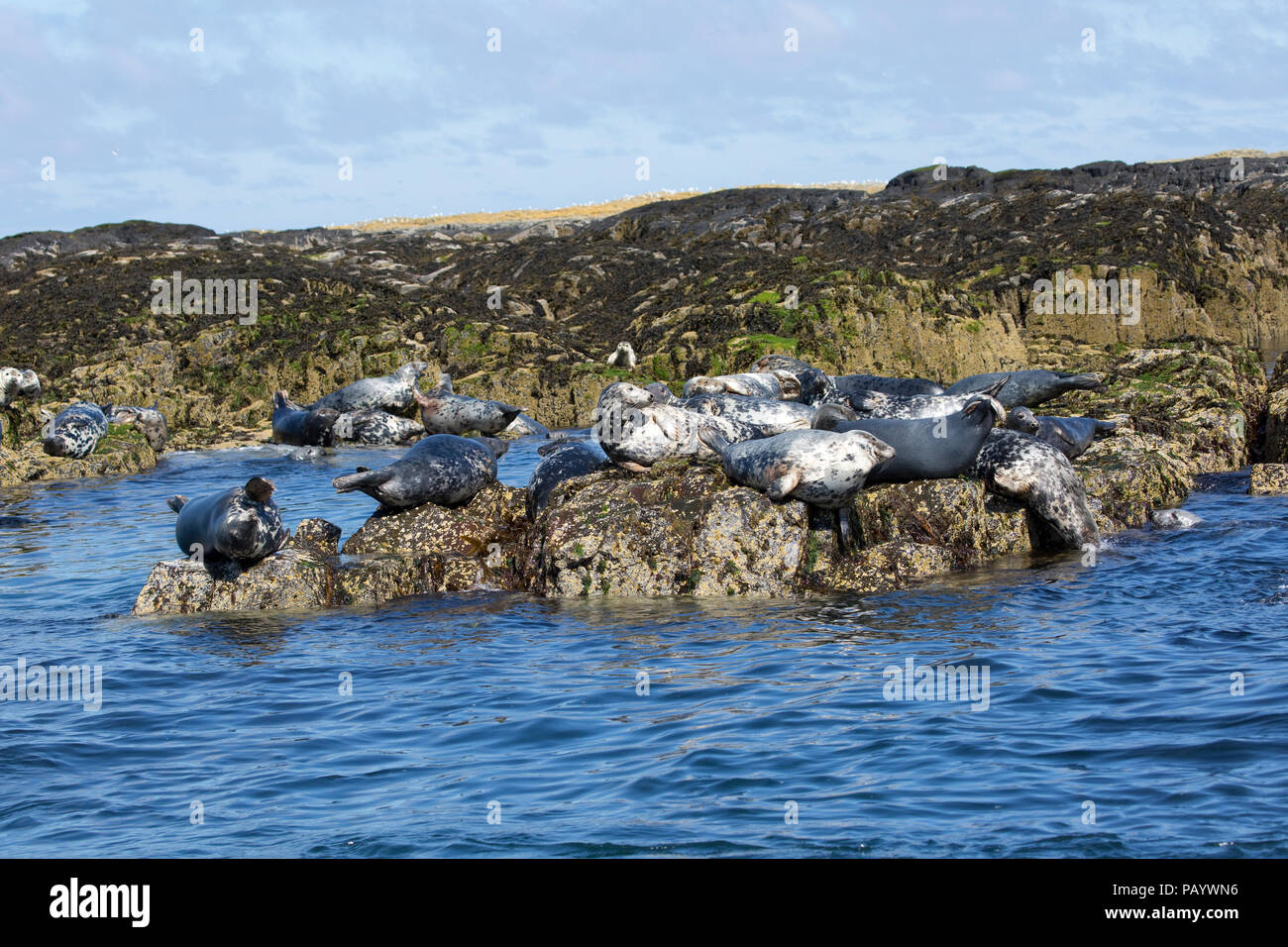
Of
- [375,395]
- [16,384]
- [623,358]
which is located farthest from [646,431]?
[16,384]

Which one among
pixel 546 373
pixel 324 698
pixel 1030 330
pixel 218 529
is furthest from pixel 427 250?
pixel 324 698

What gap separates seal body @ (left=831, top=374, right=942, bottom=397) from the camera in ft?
41.6

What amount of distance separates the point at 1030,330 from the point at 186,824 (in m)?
22.8

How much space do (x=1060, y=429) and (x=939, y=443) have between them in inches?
89.2

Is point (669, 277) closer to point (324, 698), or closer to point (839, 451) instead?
point (839, 451)

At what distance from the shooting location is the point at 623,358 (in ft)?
78.6

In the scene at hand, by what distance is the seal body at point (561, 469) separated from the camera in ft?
36.0

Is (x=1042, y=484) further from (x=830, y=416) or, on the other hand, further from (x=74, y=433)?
(x=74, y=433)

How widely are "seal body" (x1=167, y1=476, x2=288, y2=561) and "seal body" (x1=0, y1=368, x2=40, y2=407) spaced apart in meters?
13.2

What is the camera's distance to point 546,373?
77.5 ft

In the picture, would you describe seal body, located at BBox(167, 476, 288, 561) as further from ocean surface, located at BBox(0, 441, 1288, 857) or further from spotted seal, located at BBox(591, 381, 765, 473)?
spotted seal, located at BBox(591, 381, 765, 473)

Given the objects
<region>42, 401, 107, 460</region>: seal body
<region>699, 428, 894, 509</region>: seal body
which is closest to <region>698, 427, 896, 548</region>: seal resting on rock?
<region>699, 428, 894, 509</region>: seal body

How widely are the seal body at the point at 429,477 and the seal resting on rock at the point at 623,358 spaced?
12794mm
